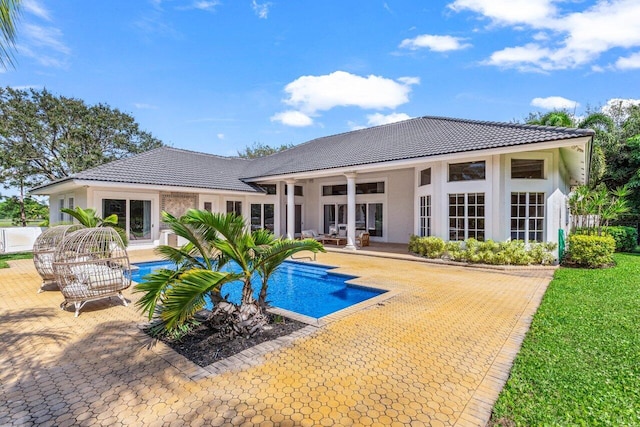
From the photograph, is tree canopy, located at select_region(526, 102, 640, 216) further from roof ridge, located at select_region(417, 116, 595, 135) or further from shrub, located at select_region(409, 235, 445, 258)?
shrub, located at select_region(409, 235, 445, 258)

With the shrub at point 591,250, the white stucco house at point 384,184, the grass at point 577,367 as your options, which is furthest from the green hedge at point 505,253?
the grass at point 577,367

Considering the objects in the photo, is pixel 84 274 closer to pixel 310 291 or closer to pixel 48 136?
pixel 310 291

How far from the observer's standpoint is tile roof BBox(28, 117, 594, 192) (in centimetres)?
1221

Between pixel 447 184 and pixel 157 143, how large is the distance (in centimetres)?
3842

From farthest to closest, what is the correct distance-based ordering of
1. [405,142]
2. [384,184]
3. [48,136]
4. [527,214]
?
[48,136]
[384,184]
[405,142]
[527,214]

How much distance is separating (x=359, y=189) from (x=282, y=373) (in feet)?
58.0

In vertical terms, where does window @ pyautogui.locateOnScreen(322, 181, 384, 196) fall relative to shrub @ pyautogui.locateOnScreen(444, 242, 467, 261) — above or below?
above

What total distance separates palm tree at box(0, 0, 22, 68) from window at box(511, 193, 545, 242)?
13692 millimetres

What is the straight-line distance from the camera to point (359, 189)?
21.1 m

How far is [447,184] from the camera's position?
13.0 meters

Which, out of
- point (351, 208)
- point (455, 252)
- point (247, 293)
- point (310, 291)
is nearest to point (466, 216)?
point (455, 252)

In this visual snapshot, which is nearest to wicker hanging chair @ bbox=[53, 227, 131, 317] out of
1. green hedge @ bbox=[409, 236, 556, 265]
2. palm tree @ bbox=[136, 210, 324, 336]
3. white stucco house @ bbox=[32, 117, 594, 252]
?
palm tree @ bbox=[136, 210, 324, 336]

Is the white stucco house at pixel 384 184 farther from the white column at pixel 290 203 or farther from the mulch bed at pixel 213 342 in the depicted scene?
the mulch bed at pixel 213 342

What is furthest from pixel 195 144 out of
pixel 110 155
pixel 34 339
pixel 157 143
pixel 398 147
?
pixel 34 339
